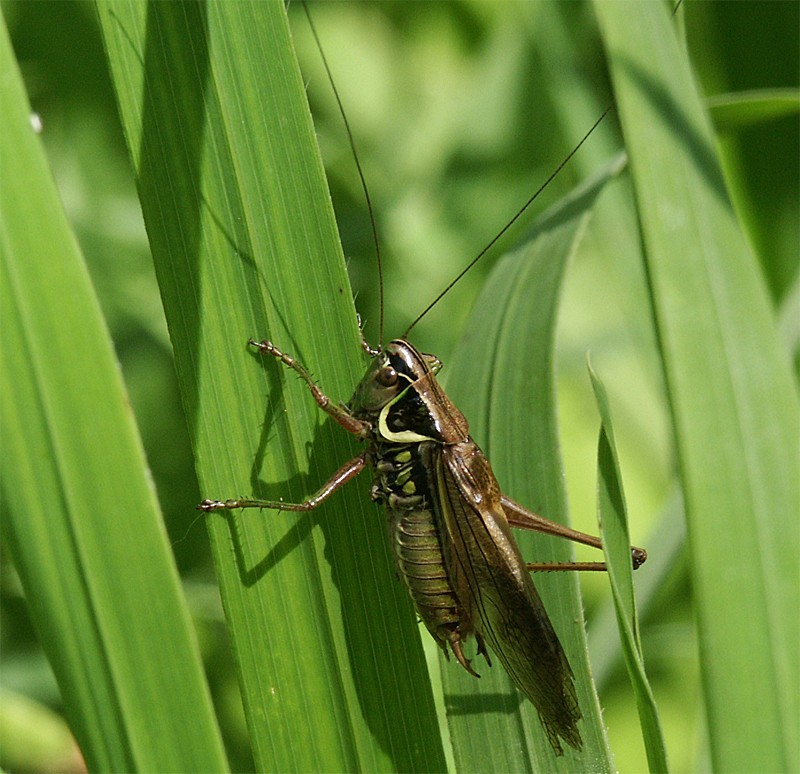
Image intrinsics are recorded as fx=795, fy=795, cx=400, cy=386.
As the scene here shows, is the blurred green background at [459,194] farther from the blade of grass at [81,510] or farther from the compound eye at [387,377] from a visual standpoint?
the blade of grass at [81,510]

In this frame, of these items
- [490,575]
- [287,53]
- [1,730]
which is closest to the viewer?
[287,53]

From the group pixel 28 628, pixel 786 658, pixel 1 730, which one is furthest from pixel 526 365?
pixel 28 628

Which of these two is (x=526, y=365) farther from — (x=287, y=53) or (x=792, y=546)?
(x=287, y=53)

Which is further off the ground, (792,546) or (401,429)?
(401,429)

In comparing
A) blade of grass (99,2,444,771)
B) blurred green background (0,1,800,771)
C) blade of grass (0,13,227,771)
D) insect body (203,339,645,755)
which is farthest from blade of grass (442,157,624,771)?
blurred green background (0,1,800,771)

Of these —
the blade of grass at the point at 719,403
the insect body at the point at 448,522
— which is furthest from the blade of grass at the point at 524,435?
the blade of grass at the point at 719,403

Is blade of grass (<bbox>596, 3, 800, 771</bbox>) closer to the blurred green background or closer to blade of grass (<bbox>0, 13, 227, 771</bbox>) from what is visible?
blade of grass (<bbox>0, 13, 227, 771</bbox>)

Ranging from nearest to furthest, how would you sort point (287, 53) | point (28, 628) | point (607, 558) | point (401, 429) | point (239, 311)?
point (607, 558) → point (287, 53) → point (239, 311) → point (401, 429) → point (28, 628)
